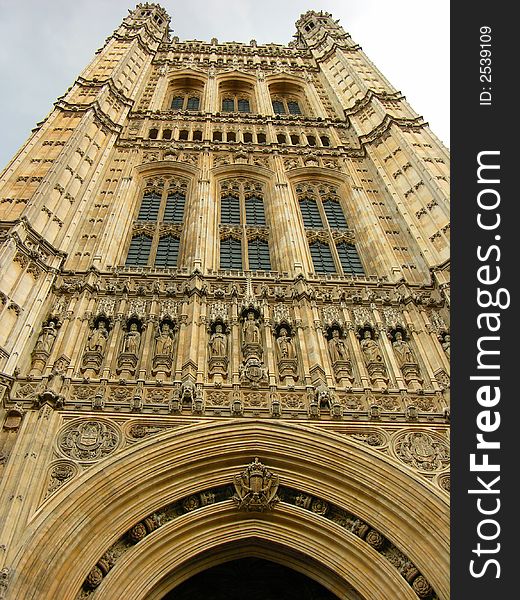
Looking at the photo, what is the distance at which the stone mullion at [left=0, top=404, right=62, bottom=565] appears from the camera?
920 centimetres

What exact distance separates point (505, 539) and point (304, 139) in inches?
785

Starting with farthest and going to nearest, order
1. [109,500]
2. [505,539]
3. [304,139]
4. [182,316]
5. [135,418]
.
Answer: [304,139]
[182,316]
[135,418]
[109,500]
[505,539]

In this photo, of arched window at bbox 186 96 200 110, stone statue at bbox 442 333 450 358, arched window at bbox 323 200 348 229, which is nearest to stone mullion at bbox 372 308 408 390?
stone statue at bbox 442 333 450 358

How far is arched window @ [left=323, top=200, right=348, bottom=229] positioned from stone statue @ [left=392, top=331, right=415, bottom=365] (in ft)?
21.2

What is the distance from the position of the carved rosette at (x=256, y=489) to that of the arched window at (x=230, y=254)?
7.18 meters

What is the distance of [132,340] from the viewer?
1330cm

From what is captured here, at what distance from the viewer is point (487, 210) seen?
934 centimetres

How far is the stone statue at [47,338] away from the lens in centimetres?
1263

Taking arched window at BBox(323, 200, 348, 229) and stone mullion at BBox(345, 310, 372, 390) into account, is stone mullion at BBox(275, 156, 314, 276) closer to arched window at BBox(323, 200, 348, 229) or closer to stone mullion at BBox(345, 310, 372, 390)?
arched window at BBox(323, 200, 348, 229)

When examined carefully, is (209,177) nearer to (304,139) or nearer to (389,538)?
(304,139)

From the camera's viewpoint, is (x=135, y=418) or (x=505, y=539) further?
(x=135, y=418)

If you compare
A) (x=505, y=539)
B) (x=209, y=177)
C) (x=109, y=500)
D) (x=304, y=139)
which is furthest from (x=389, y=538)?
(x=304, y=139)

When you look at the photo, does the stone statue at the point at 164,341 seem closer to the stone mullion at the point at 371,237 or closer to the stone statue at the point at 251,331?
the stone statue at the point at 251,331

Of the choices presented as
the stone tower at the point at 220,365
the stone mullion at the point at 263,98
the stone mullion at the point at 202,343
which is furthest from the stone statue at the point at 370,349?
the stone mullion at the point at 263,98
